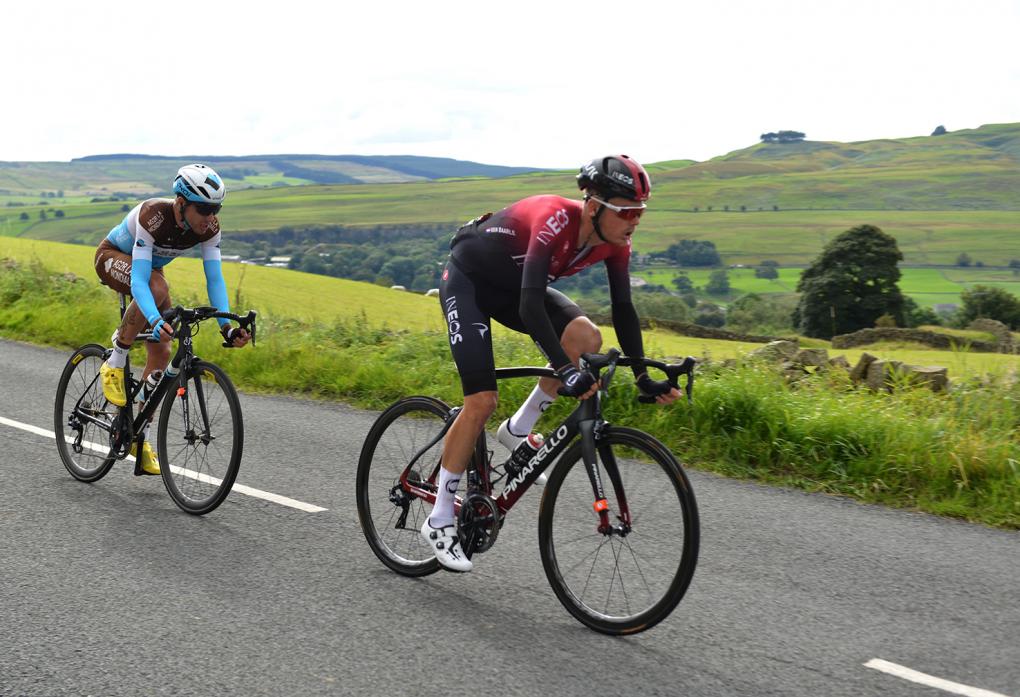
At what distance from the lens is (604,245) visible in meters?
4.65

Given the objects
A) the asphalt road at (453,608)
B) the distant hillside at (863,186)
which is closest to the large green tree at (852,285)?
the asphalt road at (453,608)

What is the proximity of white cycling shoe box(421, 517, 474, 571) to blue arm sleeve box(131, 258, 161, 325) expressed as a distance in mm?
2465

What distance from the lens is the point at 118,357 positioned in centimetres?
684

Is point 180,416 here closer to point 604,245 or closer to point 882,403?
point 604,245

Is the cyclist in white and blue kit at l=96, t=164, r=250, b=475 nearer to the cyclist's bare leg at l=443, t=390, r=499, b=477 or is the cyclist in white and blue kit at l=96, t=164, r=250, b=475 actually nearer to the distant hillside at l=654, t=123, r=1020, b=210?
the cyclist's bare leg at l=443, t=390, r=499, b=477

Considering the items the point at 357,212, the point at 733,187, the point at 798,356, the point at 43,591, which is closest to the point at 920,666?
the point at 43,591

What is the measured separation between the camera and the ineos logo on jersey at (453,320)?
4.82m

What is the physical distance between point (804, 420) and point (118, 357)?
5182 mm

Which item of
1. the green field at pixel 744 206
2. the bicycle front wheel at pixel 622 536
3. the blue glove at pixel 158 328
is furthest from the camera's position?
the green field at pixel 744 206

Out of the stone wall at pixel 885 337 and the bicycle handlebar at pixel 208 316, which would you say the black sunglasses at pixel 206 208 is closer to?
the bicycle handlebar at pixel 208 316

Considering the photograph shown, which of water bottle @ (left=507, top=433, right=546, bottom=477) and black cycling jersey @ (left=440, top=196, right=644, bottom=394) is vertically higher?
black cycling jersey @ (left=440, top=196, right=644, bottom=394)

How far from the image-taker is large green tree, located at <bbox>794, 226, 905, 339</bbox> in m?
51.2

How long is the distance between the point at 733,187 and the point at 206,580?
170m

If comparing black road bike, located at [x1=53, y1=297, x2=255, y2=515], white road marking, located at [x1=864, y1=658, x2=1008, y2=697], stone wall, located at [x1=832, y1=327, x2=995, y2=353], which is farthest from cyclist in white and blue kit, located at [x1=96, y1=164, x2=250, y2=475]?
stone wall, located at [x1=832, y1=327, x2=995, y2=353]
